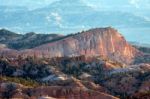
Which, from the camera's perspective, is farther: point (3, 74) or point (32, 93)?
point (3, 74)

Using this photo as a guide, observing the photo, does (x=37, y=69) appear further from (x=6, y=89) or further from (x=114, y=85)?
(x=6, y=89)

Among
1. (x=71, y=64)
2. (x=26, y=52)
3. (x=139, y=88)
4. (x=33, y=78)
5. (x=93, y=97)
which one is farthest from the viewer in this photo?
(x=26, y=52)

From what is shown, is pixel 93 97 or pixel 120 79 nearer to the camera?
pixel 93 97

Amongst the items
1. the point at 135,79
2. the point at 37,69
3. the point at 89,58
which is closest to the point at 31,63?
the point at 37,69

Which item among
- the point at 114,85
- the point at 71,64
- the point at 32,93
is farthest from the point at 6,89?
the point at 71,64

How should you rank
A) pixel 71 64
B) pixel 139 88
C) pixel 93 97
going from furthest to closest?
pixel 71 64, pixel 139 88, pixel 93 97

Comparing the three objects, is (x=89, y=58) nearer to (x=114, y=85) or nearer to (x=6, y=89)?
(x=114, y=85)

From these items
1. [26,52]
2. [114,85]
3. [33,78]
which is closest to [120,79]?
[114,85]

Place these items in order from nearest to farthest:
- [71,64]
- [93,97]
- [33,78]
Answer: [93,97] → [33,78] → [71,64]

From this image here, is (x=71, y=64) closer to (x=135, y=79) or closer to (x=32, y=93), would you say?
(x=135, y=79)
